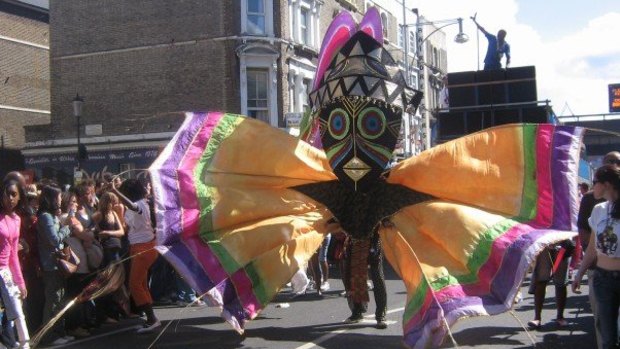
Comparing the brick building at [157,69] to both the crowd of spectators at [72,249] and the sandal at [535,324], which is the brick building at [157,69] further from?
the sandal at [535,324]

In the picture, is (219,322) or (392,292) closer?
(219,322)

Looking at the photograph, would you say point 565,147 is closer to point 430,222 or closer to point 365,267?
point 430,222

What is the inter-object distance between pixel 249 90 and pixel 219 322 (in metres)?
18.1

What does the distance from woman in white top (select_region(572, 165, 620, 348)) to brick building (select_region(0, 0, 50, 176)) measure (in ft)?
90.0

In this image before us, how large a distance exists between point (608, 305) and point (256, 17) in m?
22.5

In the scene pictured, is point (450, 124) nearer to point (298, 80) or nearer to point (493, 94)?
point (493, 94)

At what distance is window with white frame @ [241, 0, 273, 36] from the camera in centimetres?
2595

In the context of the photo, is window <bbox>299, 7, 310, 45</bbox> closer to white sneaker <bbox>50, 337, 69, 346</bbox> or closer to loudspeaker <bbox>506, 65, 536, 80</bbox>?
loudspeaker <bbox>506, 65, 536, 80</bbox>

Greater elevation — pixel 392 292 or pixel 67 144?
pixel 67 144

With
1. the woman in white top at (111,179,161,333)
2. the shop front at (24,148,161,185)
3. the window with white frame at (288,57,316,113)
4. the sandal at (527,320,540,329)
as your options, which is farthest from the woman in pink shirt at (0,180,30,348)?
the window with white frame at (288,57,316,113)

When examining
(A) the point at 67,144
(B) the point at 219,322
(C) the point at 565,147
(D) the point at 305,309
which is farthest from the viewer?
(A) the point at 67,144

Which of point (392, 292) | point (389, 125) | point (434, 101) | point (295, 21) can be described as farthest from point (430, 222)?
point (434, 101)

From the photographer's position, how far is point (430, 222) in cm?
639

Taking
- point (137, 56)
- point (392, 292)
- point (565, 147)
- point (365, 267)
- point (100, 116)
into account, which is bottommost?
point (392, 292)
